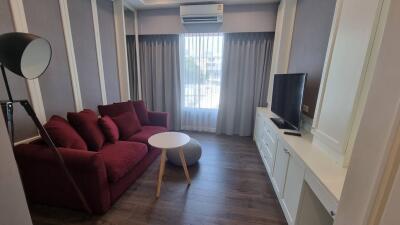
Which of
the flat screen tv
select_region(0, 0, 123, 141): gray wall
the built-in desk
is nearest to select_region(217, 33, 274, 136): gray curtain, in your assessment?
the flat screen tv

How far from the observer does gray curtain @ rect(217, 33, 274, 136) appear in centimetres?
358

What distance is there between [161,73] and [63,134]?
8.30 ft

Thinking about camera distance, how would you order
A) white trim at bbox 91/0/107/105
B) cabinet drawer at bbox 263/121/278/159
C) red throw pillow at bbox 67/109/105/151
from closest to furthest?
red throw pillow at bbox 67/109/105/151 < cabinet drawer at bbox 263/121/278/159 < white trim at bbox 91/0/107/105

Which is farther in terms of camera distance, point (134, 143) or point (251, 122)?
point (251, 122)

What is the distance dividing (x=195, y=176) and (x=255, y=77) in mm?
2404

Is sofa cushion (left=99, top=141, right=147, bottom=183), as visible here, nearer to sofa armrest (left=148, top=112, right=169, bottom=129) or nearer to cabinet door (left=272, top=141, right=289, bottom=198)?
sofa armrest (left=148, top=112, right=169, bottom=129)

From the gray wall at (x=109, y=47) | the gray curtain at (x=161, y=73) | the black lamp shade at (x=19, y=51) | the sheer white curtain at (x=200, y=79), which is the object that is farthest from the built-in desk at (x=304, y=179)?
the gray wall at (x=109, y=47)

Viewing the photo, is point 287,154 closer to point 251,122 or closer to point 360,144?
point 360,144

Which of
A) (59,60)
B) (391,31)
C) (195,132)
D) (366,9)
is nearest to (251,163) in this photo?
(195,132)

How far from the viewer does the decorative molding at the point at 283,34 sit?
2844 millimetres

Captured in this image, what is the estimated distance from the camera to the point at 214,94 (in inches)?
157

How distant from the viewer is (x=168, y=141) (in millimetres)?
2164

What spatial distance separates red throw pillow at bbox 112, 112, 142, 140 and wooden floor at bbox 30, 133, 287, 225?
0.60 metres

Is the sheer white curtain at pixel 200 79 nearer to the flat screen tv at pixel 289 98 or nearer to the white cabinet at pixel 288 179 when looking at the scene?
the flat screen tv at pixel 289 98
